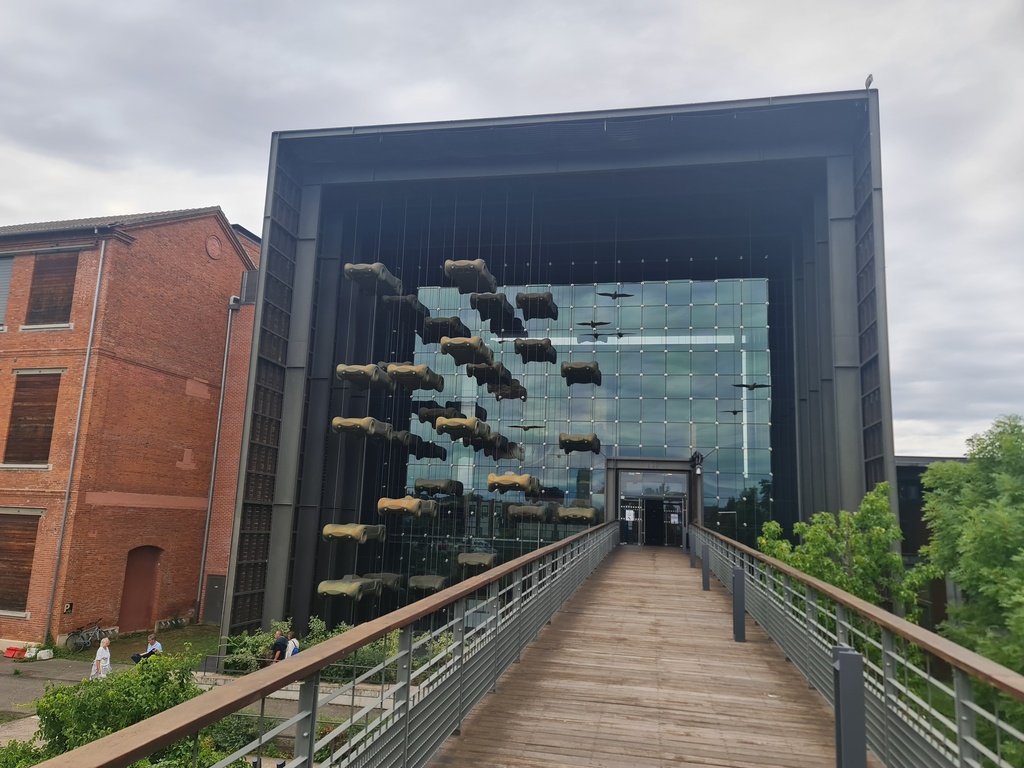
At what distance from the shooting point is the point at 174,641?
2441cm

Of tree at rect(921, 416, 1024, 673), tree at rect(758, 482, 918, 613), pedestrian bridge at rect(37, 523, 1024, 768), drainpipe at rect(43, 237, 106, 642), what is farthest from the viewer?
drainpipe at rect(43, 237, 106, 642)

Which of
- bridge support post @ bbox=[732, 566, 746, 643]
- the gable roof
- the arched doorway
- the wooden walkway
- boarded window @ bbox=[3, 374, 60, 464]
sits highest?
the gable roof

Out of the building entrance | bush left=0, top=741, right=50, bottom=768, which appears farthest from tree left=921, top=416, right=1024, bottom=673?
bush left=0, top=741, right=50, bottom=768

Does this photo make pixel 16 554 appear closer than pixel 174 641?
Yes

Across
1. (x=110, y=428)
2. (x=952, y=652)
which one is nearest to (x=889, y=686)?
(x=952, y=652)

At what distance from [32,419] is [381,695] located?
23.9 metres

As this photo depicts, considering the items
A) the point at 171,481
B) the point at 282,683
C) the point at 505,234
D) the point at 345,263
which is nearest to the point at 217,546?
the point at 171,481

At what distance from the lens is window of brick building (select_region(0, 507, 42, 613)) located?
21.6 meters

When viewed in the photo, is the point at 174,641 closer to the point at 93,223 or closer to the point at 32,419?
the point at 32,419

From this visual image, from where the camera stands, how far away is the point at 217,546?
28016 mm

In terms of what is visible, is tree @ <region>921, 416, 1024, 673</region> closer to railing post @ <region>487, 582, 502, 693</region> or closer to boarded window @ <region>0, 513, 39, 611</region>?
railing post @ <region>487, 582, 502, 693</region>

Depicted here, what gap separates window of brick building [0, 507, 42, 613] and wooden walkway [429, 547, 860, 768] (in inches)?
747

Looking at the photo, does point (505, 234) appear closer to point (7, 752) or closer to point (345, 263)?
point (345, 263)

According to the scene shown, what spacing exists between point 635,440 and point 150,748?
25938 mm
